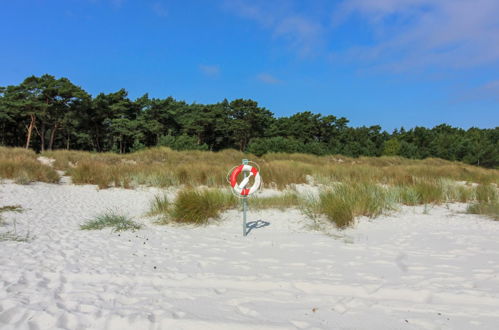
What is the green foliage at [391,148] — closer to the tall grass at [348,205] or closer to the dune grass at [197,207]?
the tall grass at [348,205]

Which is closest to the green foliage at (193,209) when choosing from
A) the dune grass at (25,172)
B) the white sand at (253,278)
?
the white sand at (253,278)

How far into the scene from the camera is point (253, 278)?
10.7 feet

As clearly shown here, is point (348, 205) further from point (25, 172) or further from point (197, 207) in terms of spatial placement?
point (25, 172)

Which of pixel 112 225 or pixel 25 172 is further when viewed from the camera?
pixel 25 172

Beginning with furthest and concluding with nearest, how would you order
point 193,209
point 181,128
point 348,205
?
point 181,128 < point 193,209 < point 348,205

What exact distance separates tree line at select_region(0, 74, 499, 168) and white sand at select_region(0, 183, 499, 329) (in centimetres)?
2435

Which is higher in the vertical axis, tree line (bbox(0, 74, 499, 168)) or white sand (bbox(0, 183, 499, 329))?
tree line (bbox(0, 74, 499, 168))

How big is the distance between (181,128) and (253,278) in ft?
150

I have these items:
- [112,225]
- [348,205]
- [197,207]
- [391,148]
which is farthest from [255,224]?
[391,148]

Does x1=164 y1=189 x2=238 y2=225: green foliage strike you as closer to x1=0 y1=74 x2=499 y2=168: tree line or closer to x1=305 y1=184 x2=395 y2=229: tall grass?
x1=305 y1=184 x2=395 y2=229: tall grass

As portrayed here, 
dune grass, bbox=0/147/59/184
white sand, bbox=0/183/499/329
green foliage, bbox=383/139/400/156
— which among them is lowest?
white sand, bbox=0/183/499/329

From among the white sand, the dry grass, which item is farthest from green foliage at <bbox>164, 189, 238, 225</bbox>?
the white sand

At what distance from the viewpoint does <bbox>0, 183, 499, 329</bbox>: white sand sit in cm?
233

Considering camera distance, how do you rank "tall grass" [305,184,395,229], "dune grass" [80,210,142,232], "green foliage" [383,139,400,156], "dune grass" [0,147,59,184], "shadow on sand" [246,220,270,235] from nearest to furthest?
"dune grass" [80,210,142,232] → "tall grass" [305,184,395,229] → "shadow on sand" [246,220,270,235] → "dune grass" [0,147,59,184] → "green foliage" [383,139,400,156]
